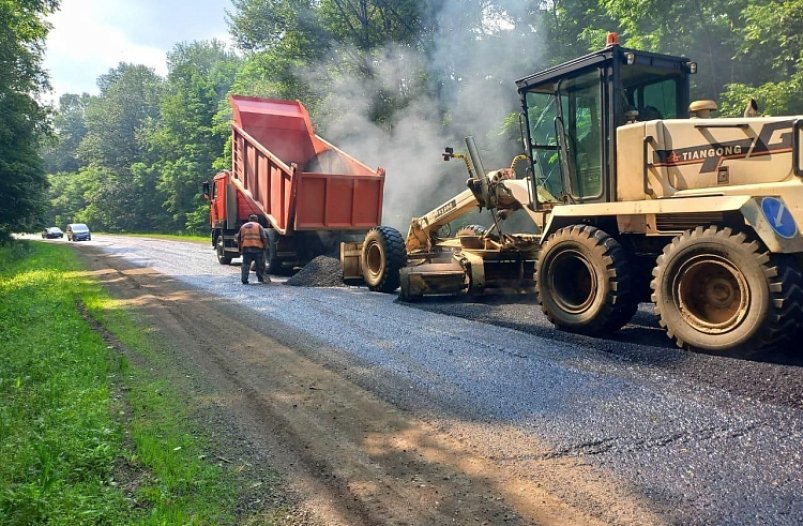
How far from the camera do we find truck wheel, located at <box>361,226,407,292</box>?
10211mm

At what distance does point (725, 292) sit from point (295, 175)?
8.73m

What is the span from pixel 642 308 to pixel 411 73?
16558mm

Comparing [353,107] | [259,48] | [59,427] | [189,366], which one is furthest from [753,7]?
[259,48]

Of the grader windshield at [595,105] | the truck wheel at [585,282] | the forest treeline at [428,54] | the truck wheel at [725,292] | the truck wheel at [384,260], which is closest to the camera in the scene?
the truck wheel at [725,292]

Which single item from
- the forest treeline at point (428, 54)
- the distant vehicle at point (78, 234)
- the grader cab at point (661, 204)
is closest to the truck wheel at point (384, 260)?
the grader cab at point (661, 204)

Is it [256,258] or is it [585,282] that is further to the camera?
[256,258]

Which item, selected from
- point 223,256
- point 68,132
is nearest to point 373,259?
point 223,256

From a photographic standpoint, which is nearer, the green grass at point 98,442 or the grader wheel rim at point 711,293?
the green grass at point 98,442

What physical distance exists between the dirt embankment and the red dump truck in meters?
6.92

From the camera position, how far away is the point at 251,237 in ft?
40.2

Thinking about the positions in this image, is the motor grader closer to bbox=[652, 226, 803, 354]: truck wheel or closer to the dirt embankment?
bbox=[652, 226, 803, 354]: truck wheel

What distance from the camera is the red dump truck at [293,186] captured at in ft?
42.0

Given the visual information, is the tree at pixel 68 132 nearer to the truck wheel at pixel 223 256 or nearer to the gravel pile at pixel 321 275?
the truck wheel at pixel 223 256

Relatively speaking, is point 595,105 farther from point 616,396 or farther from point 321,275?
point 321,275
